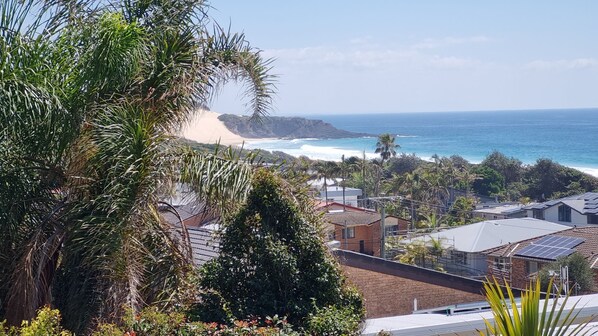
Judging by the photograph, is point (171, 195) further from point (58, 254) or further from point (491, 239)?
point (491, 239)

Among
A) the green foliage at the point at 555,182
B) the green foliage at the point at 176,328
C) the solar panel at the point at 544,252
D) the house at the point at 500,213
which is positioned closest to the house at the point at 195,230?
the green foliage at the point at 176,328

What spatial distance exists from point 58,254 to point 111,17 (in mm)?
2353

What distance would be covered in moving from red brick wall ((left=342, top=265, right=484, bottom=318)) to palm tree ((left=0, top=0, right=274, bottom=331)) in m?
12.5

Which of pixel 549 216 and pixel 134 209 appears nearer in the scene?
pixel 134 209

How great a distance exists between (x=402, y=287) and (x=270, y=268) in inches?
560

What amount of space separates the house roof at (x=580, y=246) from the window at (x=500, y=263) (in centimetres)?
19

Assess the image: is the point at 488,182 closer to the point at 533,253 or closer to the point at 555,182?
the point at 555,182

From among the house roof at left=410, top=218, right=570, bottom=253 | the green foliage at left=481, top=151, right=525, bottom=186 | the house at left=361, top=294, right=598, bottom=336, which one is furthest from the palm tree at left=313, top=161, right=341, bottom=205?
the house at left=361, top=294, right=598, bottom=336

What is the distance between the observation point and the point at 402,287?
20500mm

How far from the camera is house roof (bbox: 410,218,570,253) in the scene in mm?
34281

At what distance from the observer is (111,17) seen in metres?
7.54

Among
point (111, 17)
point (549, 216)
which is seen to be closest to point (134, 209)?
point (111, 17)

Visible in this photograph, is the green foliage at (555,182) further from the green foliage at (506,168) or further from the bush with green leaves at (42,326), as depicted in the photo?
the bush with green leaves at (42,326)

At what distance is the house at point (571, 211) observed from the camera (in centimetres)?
4559
